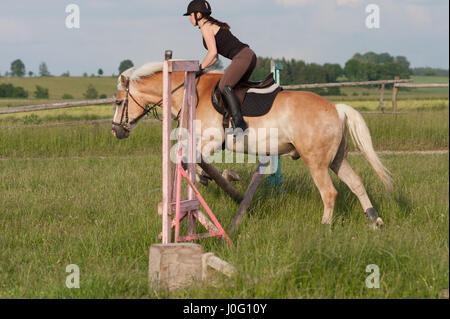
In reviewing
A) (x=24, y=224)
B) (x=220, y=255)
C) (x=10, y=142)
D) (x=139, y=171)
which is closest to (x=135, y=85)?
(x=24, y=224)

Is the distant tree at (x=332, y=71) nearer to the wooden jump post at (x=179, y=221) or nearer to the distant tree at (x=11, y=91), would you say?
the wooden jump post at (x=179, y=221)

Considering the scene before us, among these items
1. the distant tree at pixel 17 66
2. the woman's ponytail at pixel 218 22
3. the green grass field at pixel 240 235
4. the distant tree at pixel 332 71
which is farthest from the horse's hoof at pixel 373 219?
the distant tree at pixel 17 66

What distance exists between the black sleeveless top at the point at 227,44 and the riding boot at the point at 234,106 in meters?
0.41

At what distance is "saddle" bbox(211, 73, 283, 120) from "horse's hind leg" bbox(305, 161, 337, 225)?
880mm

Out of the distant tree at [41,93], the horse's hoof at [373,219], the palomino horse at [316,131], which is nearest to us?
the horse's hoof at [373,219]

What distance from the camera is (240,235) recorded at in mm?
5520

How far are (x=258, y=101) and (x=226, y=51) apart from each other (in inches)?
27.5

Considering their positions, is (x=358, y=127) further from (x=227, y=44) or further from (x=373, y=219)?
(x=227, y=44)

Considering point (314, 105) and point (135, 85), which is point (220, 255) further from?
point (135, 85)

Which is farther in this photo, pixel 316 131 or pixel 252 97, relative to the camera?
pixel 252 97

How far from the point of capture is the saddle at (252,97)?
643 centimetres

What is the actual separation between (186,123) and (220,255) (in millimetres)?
1756

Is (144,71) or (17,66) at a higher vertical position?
(17,66)

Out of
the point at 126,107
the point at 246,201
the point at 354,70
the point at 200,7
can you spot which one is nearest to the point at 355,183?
the point at 246,201
